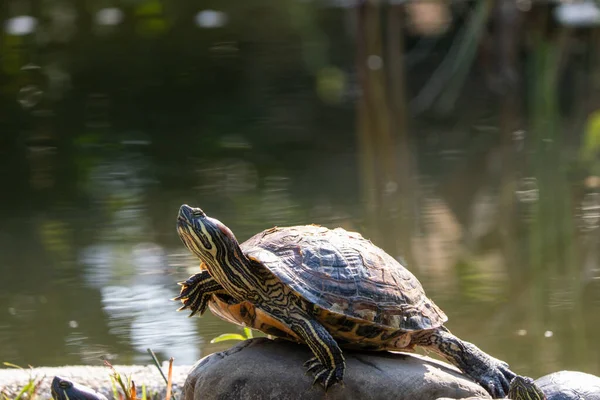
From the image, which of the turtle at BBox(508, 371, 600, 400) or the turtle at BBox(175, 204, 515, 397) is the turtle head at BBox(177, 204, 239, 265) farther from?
the turtle at BBox(508, 371, 600, 400)

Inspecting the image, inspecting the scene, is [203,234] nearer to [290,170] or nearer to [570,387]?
[570,387]

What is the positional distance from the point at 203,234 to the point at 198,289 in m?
0.29

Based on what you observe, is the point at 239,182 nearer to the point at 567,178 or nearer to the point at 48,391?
the point at 567,178

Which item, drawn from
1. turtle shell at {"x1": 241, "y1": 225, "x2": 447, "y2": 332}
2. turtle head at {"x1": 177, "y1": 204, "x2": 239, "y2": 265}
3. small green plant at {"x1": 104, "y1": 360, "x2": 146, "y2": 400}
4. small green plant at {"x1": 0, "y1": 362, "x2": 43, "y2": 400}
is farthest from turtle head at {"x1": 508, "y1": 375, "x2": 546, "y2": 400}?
small green plant at {"x1": 0, "y1": 362, "x2": 43, "y2": 400}

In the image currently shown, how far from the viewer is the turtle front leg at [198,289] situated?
2.82m

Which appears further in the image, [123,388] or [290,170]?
[290,170]

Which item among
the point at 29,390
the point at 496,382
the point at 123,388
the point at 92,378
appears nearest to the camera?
the point at 496,382

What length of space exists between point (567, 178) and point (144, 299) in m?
3.33

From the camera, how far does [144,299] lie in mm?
4852

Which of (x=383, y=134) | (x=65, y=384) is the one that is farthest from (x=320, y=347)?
(x=383, y=134)

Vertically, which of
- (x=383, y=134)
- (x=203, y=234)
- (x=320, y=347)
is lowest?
(x=383, y=134)

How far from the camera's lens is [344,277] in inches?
106

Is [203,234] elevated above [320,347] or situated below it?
above

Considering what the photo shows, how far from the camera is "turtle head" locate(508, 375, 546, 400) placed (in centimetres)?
265
